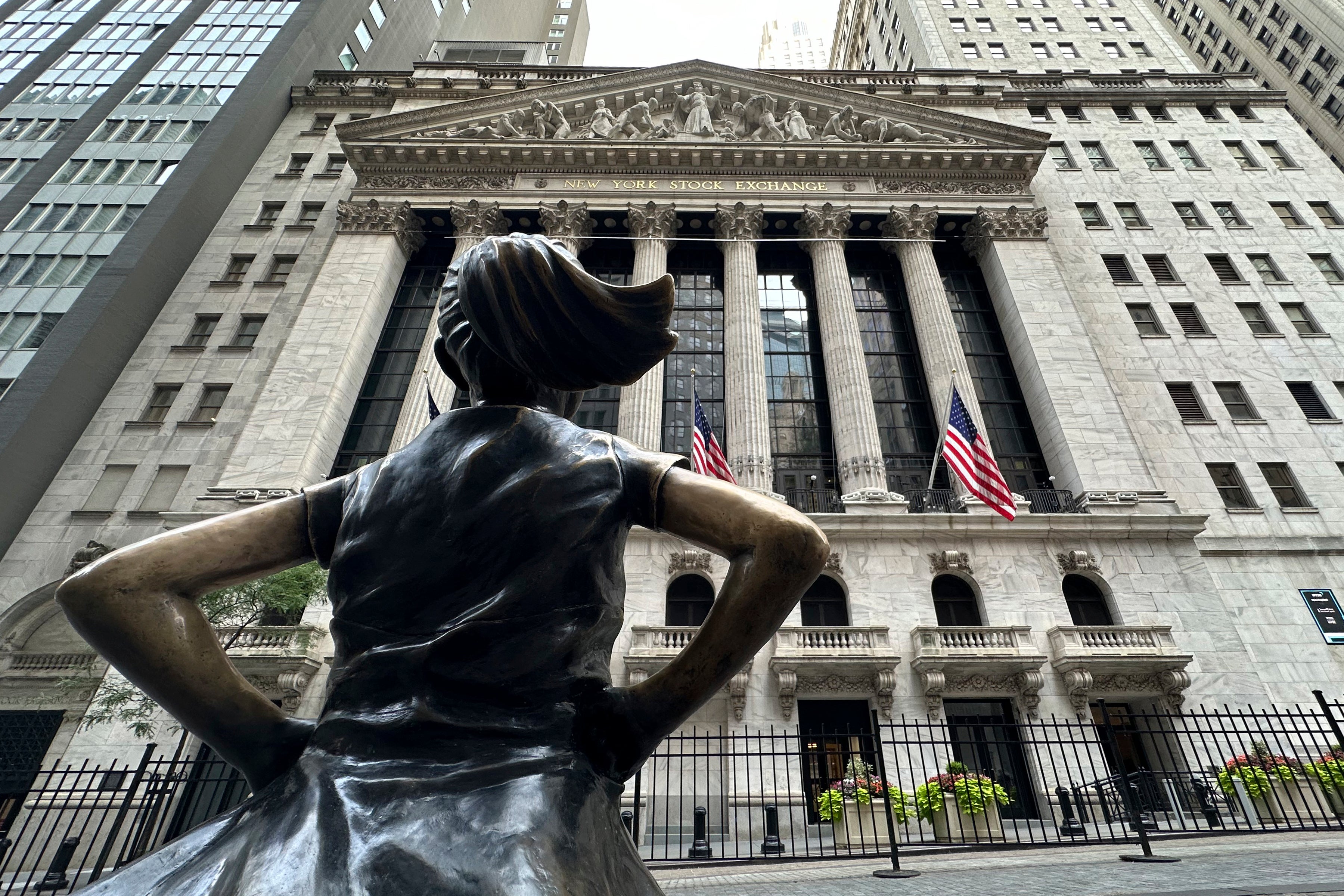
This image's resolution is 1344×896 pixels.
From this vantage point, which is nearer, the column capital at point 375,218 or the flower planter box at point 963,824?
the flower planter box at point 963,824

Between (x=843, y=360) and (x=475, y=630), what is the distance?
79.5 ft

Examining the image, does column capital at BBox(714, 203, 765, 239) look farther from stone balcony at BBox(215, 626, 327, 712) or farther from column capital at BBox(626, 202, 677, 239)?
stone balcony at BBox(215, 626, 327, 712)

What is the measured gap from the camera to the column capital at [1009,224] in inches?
1099

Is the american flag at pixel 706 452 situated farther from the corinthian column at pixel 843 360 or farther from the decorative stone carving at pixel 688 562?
the corinthian column at pixel 843 360

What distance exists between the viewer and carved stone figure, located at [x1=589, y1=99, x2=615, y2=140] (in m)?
30.0

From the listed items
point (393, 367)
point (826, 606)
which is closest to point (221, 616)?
point (393, 367)

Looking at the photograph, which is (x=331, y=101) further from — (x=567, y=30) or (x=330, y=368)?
(x=567, y=30)

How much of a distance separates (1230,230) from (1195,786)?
29.0m

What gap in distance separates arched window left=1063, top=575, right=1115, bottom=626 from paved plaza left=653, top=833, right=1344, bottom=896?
32.2 feet

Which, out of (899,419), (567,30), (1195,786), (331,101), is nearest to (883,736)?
(1195,786)

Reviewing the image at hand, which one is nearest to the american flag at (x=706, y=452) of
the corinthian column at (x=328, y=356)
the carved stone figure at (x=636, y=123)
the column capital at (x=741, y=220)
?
the corinthian column at (x=328, y=356)

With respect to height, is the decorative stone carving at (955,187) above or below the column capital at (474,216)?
above

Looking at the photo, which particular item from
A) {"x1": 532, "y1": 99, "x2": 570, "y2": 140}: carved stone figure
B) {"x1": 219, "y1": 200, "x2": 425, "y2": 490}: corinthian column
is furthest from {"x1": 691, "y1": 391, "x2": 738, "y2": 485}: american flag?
{"x1": 532, "y1": 99, "x2": 570, "y2": 140}: carved stone figure

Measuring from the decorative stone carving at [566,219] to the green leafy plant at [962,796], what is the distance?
23238 mm
